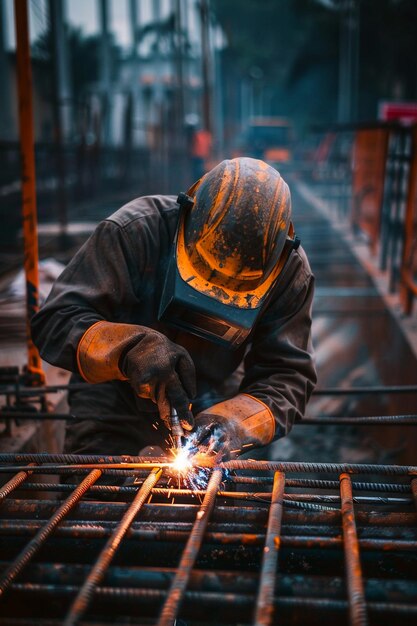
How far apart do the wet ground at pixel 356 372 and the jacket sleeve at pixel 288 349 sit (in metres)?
1.99

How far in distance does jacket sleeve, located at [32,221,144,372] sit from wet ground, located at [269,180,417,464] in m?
2.64

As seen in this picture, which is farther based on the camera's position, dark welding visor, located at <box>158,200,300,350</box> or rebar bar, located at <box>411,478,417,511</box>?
dark welding visor, located at <box>158,200,300,350</box>

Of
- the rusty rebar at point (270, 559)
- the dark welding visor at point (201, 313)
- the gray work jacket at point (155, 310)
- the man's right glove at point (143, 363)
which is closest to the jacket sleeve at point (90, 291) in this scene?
the gray work jacket at point (155, 310)

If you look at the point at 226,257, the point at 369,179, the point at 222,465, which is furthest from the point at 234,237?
the point at 369,179

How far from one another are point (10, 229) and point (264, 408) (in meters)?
6.72

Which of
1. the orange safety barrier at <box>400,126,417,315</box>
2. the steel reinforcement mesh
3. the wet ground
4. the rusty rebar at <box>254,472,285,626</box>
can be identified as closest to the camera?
the rusty rebar at <box>254,472,285,626</box>

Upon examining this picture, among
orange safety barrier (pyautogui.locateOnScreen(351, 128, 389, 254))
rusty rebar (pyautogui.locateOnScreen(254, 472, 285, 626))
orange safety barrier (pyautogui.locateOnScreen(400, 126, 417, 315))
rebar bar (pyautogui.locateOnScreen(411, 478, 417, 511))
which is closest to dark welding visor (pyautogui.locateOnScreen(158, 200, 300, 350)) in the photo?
rusty rebar (pyautogui.locateOnScreen(254, 472, 285, 626))

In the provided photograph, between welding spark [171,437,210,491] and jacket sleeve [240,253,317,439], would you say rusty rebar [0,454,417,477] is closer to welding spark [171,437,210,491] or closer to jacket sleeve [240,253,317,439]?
welding spark [171,437,210,491]

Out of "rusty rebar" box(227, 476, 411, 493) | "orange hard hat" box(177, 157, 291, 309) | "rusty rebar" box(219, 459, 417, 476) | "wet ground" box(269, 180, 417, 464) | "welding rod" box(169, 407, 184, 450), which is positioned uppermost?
"orange hard hat" box(177, 157, 291, 309)

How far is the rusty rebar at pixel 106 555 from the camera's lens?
61.4 inches

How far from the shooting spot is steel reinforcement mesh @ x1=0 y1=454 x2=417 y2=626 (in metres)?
1.68

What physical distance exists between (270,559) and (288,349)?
4.06 feet

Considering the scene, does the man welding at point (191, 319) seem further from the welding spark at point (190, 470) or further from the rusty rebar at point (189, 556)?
the rusty rebar at point (189, 556)

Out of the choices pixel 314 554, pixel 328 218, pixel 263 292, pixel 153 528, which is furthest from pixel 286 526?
pixel 328 218
